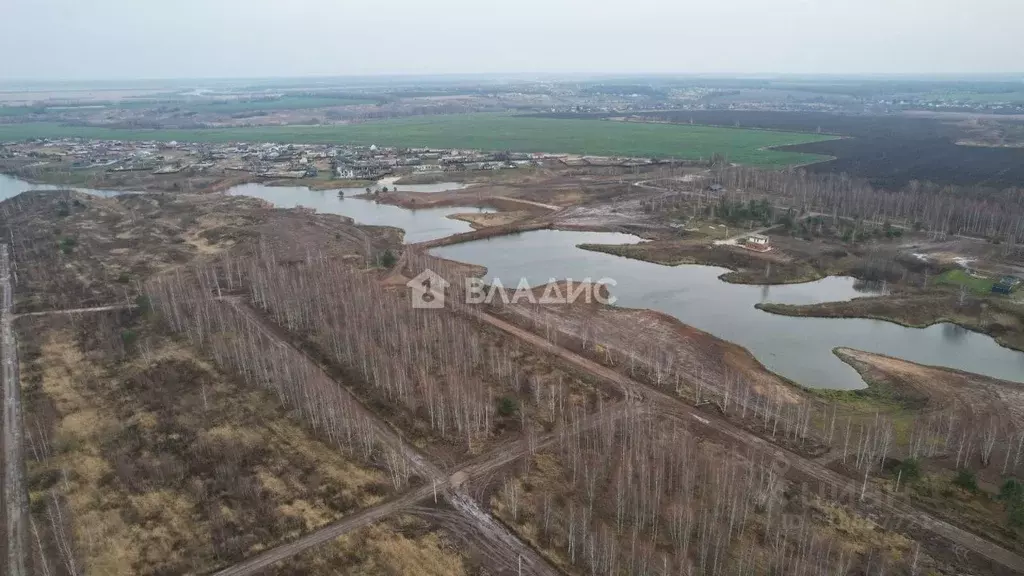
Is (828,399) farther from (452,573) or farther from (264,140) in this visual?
(264,140)

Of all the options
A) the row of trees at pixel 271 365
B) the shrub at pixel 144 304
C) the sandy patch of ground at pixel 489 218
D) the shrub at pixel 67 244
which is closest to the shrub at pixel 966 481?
the row of trees at pixel 271 365

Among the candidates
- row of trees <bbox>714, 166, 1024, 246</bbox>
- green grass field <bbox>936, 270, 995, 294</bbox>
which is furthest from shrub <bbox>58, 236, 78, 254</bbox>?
green grass field <bbox>936, 270, 995, 294</bbox>

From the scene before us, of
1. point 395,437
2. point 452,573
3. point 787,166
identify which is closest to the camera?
point 452,573

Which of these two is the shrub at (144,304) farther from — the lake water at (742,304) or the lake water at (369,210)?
the lake water at (369,210)

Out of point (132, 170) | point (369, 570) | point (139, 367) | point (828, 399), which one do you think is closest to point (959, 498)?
point (828, 399)

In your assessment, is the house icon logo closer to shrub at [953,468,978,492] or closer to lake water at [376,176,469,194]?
shrub at [953,468,978,492]

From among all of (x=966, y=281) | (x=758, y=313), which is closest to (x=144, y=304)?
(x=758, y=313)

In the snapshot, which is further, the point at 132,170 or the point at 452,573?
the point at 132,170
